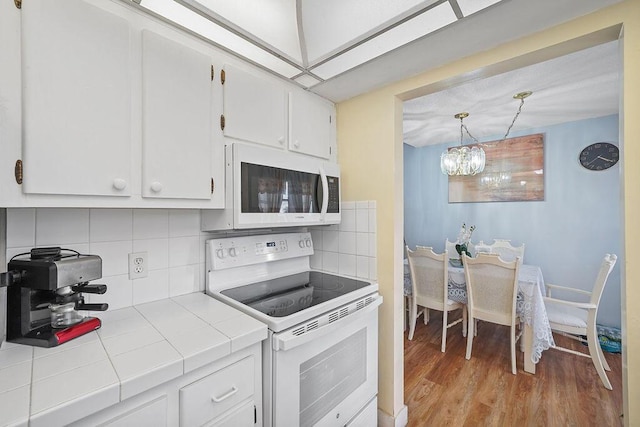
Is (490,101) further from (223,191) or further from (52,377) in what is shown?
(52,377)

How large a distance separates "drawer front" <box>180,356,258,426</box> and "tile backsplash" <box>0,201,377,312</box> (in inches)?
24.3

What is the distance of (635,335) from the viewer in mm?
995

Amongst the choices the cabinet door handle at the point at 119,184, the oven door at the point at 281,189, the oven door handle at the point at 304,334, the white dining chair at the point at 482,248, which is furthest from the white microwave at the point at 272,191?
the white dining chair at the point at 482,248

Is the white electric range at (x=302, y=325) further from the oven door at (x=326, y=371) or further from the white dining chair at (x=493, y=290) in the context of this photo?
the white dining chair at (x=493, y=290)

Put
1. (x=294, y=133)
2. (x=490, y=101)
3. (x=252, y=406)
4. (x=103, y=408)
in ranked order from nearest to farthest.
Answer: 1. (x=103, y=408)
2. (x=252, y=406)
3. (x=294, y=133)
4. (x=490, y=101)

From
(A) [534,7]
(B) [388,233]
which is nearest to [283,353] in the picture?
(B) [388,233]

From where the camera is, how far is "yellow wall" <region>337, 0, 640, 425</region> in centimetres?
100

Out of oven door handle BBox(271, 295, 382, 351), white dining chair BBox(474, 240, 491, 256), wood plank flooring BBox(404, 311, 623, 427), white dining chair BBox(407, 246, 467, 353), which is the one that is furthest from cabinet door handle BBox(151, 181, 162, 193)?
white dining chair BBox(474, 240, 491, 256)

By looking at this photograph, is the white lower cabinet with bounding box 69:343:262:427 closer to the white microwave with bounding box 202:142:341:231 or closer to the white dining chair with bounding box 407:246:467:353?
the white microwave with bounding box 202:142:341:231

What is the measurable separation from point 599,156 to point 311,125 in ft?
10.6

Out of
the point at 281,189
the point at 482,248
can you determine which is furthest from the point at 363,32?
the point at 482,248

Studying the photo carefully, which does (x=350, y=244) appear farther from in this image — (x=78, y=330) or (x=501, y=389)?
(x=501, y=389)

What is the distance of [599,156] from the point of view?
2895mm

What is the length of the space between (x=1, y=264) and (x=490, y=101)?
10.7 feet
